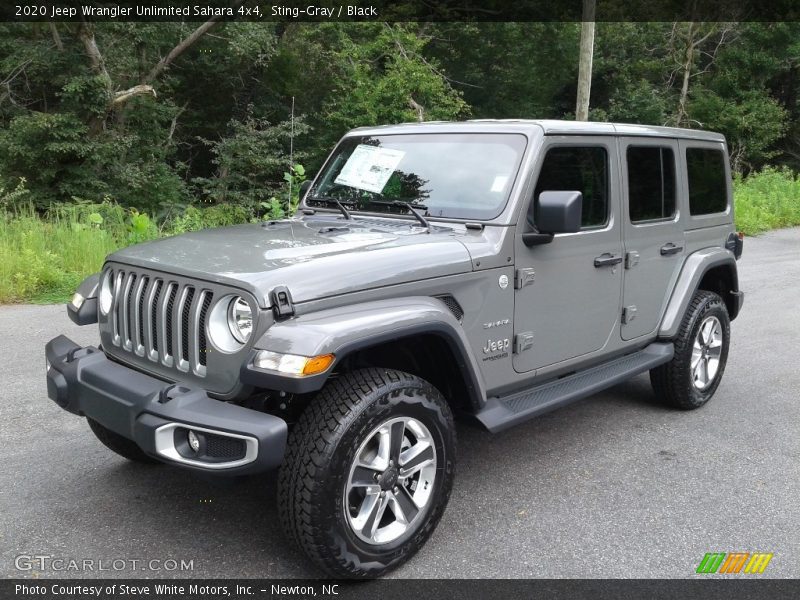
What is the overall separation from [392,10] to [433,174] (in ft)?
73.3

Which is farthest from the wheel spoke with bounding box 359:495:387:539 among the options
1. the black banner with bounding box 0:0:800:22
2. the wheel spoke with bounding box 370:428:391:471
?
the black banner with bounding box 0:0:800:22

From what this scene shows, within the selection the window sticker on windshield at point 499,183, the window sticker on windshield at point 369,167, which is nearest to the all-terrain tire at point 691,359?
the window sticker on windshield at point 499,183

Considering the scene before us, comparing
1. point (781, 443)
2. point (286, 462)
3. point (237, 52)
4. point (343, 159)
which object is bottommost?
point (781, 443)

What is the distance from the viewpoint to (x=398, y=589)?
3.03 meters

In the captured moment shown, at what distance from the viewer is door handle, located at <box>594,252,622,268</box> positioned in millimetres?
4148

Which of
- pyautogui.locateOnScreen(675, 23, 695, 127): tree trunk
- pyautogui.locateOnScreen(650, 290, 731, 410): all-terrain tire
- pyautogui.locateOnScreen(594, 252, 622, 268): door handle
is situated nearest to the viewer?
pyautogui.locateOnScreen(594, 252, 622, 268): door handle

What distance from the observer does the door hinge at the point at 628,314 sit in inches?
175

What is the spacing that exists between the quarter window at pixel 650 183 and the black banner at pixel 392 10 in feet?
59.9

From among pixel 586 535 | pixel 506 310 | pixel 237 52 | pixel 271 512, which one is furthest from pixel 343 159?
pixel 237 52

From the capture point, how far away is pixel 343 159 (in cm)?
455

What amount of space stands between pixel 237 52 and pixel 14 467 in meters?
20.2

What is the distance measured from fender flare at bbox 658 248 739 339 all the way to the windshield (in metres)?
1.76

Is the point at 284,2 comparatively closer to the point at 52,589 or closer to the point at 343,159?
the point at 343,159

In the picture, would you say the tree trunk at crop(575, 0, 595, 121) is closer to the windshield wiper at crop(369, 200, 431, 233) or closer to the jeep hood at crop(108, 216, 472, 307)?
the windshield wiper at crop(369, 200, 431, 233)
